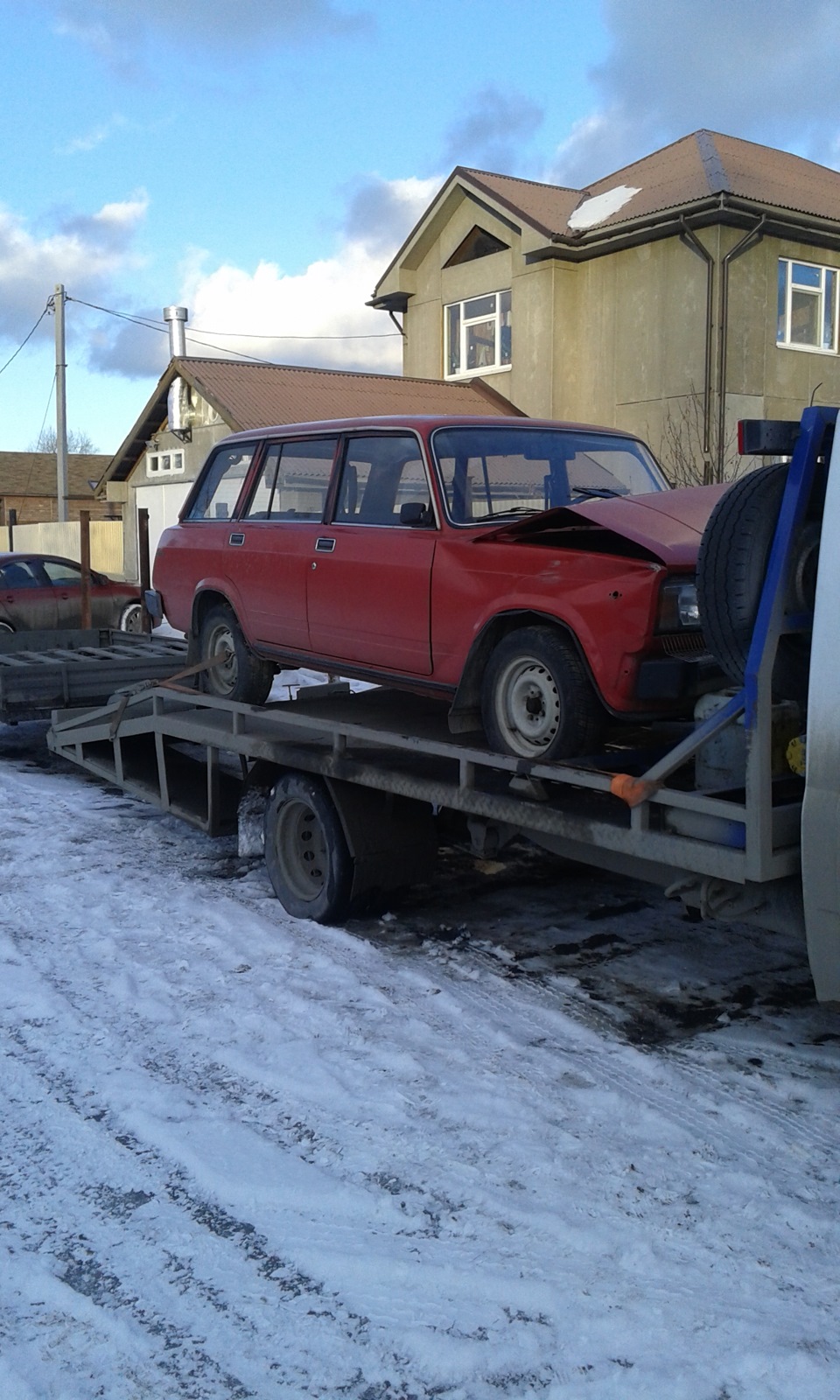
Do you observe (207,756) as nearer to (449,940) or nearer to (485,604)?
(449,940)

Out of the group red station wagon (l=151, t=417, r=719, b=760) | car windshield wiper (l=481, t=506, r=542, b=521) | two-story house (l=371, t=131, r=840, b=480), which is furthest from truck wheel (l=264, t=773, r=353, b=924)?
two-story house (l=371, t=131, r=840, b=480)

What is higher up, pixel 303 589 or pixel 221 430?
pixel 221 430

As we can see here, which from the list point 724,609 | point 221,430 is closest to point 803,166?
point 221,430

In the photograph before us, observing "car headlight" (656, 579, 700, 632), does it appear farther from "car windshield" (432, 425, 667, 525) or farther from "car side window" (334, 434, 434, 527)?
"car side window" (334, 434, 434, 527)

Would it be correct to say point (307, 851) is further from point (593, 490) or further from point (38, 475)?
point (38, 475)

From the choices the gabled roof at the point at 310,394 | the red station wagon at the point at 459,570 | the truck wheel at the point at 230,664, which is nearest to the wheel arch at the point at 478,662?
the red station wagon at the point at 459,570

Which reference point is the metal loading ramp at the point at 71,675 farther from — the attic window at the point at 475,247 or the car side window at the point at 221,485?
the attic window at the point at 475,247

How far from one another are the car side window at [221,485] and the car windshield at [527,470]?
1.86m

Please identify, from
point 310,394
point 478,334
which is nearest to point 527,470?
point 310,394

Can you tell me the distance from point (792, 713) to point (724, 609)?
0.41m

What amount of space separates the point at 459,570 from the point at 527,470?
2.83 ft

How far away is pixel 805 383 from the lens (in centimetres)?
2077

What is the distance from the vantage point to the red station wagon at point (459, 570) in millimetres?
4605

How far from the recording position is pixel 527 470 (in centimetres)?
583
